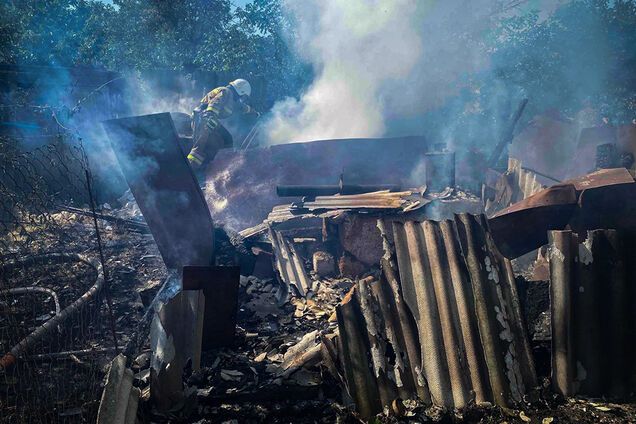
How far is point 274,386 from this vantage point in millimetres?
3363

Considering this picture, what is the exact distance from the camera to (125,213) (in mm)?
10148

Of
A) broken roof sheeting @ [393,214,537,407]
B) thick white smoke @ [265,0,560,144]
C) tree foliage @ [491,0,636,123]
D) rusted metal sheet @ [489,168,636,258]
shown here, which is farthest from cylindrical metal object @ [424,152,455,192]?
tree foliage @ [491,0,636,123]

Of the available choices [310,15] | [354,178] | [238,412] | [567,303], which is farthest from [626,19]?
[238,412]

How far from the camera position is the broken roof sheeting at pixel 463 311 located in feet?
9.89

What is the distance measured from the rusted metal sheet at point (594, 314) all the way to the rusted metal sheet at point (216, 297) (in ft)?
9.16

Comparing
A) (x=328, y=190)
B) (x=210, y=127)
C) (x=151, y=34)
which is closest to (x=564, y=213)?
(x=328, y=190)

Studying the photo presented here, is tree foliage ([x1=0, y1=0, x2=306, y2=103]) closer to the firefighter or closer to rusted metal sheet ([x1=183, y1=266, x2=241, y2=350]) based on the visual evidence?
the firefighter

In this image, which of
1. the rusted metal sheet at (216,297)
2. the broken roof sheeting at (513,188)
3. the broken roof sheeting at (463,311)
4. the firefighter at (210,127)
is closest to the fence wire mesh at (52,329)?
the rusted metal sheet at (216,297)

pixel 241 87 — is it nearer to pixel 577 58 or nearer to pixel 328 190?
pixel 328 190

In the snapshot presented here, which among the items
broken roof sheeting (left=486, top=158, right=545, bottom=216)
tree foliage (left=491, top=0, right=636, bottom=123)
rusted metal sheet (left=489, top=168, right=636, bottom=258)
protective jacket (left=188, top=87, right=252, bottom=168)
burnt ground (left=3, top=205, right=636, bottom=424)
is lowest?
burnt ground (left=3, top=205, right=636, bottom=424)

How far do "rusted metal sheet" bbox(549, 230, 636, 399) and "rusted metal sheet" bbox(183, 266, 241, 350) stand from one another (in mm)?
2793

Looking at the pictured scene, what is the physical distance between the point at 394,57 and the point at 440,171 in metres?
10.6

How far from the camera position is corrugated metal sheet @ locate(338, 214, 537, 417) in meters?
3.03

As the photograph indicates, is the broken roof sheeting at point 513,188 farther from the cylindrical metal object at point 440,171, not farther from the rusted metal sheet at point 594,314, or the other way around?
the rusted metal sheet at point 594,314
